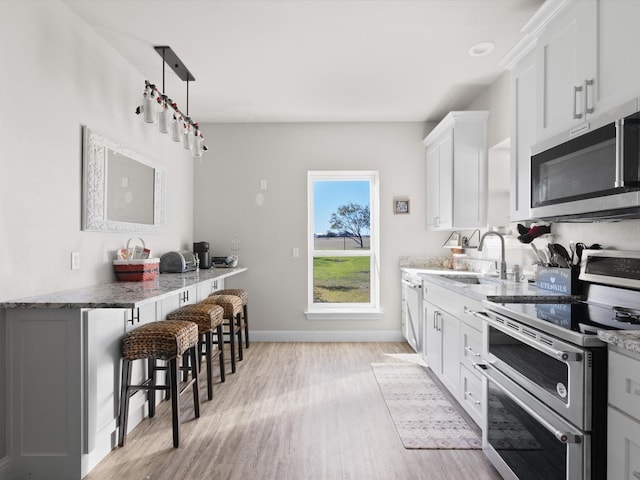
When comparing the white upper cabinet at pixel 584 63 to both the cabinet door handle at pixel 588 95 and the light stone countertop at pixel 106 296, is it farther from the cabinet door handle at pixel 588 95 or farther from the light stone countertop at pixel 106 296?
the light stone countertop at pixel 106 296

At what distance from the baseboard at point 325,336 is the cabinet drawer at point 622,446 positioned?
11.3ft

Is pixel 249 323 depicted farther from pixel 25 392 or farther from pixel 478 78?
pixel 478 78

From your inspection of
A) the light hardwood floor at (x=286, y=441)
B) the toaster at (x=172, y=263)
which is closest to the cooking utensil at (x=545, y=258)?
the light hardwood floor at (x=286, y=441)

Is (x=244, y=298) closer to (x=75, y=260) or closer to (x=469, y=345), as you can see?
(x=75, y=260)

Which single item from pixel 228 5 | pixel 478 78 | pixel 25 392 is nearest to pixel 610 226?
pixel 478 78

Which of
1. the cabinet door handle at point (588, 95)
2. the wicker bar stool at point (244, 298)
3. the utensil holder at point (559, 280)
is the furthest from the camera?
the wicker bar stool at point (244, 298)

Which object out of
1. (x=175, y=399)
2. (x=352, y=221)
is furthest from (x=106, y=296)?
(x=352, y=221)

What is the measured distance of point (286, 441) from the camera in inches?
93.6

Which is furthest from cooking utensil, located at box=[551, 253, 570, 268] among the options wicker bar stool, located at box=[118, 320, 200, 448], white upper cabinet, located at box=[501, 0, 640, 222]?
wicker bar stool, located at box=[118, 320, 200, 448]

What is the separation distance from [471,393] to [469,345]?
0.30 metres

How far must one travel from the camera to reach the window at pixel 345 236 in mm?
4805

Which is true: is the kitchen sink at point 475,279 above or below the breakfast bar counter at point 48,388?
above

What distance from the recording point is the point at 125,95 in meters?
3.13

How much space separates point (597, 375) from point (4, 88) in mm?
2871
